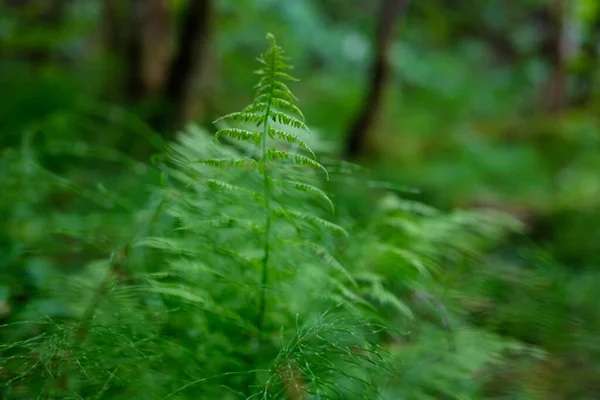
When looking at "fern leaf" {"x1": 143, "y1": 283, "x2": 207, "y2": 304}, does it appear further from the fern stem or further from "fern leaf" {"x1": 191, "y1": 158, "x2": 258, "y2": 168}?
"fern leaf" {"x1": 191, "y1": 158, "x2": 258, "y2": 168}

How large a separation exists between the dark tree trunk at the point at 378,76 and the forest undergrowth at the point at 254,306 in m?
3.57

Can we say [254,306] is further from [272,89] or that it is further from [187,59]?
[187,59]

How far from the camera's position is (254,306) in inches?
49.0

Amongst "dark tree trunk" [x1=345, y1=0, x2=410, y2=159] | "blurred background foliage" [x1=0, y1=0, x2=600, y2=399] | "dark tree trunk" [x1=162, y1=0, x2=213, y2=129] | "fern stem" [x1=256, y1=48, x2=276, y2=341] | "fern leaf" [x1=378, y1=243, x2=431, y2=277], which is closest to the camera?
"fern stem" [x1=256, y1=48, x2=276, y2=341]

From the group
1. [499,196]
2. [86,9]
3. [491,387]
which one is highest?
[86,9]

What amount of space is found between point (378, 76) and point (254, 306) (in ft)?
13.7

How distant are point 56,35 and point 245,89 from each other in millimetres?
2406

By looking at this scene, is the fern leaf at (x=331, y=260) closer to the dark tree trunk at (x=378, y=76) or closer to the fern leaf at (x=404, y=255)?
the fern leaf at (x=404, y=255)

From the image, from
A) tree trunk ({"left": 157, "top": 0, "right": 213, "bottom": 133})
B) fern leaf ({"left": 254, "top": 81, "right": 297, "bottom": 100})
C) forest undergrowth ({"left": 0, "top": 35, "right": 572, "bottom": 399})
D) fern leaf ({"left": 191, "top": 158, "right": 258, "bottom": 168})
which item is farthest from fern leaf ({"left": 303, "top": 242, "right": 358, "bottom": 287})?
tree trunk ({"left": 157, "top": 0, "right": 213, "bottom": 133})

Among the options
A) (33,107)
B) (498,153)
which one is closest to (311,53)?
(498,153)

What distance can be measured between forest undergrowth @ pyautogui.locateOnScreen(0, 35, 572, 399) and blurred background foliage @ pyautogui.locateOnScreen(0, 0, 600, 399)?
26 millimetres

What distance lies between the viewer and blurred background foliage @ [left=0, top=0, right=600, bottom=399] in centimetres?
148

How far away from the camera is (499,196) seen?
454 centimetres

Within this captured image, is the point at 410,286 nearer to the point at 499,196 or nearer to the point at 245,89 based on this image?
the point at 499,196
